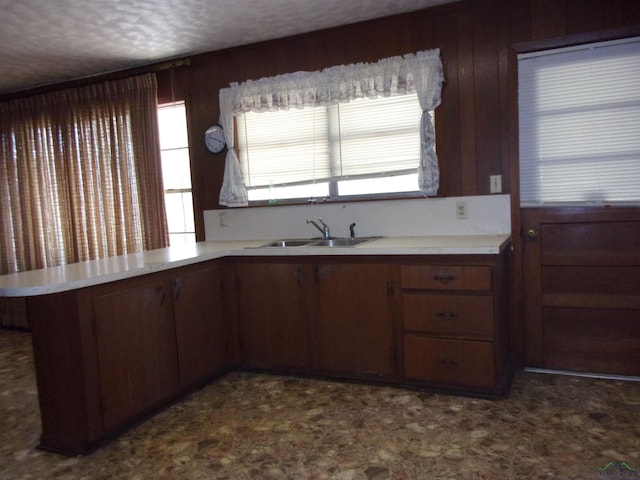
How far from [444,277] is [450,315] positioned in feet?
0.68

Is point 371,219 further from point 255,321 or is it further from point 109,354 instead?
point 109,354

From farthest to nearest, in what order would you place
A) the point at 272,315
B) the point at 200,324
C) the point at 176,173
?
the point at 176,173 < the point at 272,315 < the point at 200,324

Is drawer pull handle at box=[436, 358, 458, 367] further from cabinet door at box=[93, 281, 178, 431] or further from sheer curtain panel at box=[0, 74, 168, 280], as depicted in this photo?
sheer curtain panel at box=[0, 74, 168, 280]

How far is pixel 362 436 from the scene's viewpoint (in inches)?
91.0

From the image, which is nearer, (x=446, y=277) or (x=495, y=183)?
(x=446, y=277)

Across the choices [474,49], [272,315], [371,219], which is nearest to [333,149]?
[371,219]

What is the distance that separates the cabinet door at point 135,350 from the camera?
2312 mm

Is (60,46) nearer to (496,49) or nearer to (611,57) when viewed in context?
(496,49)

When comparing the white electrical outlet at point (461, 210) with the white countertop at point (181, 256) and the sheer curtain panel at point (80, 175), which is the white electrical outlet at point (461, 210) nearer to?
the white countertop at point (181, 256)

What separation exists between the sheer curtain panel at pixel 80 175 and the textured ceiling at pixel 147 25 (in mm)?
390

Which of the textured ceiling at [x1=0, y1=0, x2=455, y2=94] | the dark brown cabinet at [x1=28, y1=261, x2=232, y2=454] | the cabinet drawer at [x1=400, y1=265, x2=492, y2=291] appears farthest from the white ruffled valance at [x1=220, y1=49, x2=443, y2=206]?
the dark brown cabinet at [x1=28, y1=261, x2=232, y2=454]

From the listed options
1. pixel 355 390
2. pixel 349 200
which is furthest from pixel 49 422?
pixel 349 200

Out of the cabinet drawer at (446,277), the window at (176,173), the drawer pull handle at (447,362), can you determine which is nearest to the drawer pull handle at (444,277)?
the cabinet drawer at (446,277)

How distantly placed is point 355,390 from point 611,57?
2370mm
